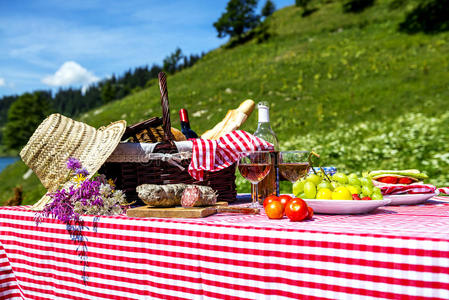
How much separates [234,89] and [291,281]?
21248 mm

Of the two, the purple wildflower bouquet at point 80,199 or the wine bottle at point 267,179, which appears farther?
the wine bottle at point 267,179

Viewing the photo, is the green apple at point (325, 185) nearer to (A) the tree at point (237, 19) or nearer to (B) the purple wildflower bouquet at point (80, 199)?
(B) the purple wildflower bouquet at point (80, 199)

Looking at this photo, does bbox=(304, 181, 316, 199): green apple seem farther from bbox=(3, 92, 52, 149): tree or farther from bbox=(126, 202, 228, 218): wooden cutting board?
bbox=(3, 92, 52, 149): tree

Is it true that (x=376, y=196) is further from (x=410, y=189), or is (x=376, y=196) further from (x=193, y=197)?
(x=193, y=197)

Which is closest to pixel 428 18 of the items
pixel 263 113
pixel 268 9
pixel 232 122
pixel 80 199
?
pixel 232 122

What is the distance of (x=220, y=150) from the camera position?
7.21 feet

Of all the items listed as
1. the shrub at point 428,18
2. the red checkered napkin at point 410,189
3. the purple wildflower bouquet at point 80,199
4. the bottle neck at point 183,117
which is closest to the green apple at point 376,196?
the red checkered napkin at point 410,189

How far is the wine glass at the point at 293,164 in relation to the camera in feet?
6.13

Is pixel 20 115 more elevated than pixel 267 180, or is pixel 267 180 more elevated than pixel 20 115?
pixel 20 115

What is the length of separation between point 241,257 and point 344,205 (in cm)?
54

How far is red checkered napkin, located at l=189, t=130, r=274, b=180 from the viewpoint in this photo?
2139 millimetres

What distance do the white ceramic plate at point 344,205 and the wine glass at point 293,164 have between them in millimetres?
263

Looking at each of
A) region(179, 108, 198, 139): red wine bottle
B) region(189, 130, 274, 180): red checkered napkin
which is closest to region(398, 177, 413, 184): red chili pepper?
region(189, 130, 274, 180): red checkered napkin

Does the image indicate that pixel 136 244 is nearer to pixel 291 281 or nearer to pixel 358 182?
pixel 291 281
